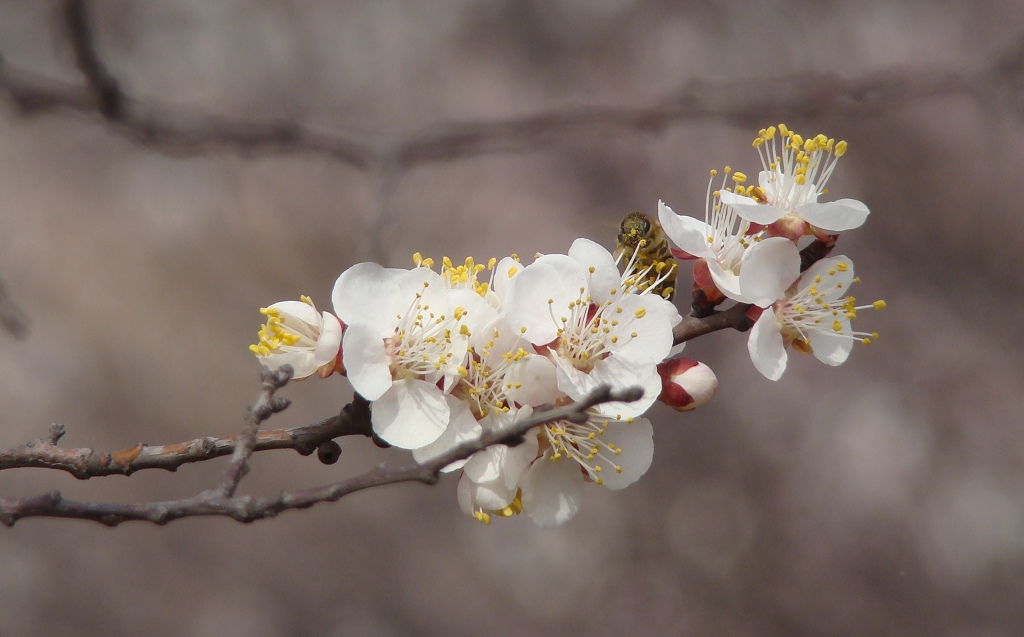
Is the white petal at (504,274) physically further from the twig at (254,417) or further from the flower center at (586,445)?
the twig at (254,417)

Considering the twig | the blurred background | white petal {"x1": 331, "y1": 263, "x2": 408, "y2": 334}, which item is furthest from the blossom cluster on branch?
the blurred background

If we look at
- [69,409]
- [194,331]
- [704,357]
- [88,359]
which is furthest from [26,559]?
[704,357]

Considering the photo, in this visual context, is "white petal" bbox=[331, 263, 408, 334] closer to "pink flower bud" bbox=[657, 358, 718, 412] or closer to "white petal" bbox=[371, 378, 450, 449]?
"white petal" bbox=[371, 378, 450, 449]

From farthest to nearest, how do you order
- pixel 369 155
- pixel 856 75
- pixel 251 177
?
pixel 856 75
pixel 251 177
pixel 369 155

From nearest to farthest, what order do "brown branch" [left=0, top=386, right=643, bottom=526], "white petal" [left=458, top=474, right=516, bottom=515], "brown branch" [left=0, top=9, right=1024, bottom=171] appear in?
1. "brown branch" [left=0, top=386, right=643, bottom=526]
2. "white petal" [left=458, top=474, right=516, bottom=515]
3. "brown branch" [left=0, top=9, right=1024, bottom=171]

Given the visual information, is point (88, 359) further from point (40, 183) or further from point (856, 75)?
point (856, 75)

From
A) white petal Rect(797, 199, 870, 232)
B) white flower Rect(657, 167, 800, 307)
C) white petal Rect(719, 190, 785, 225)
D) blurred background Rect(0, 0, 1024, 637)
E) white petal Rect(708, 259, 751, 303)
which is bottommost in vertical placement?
blurred background Rect(0, 0, 1024, 637)
